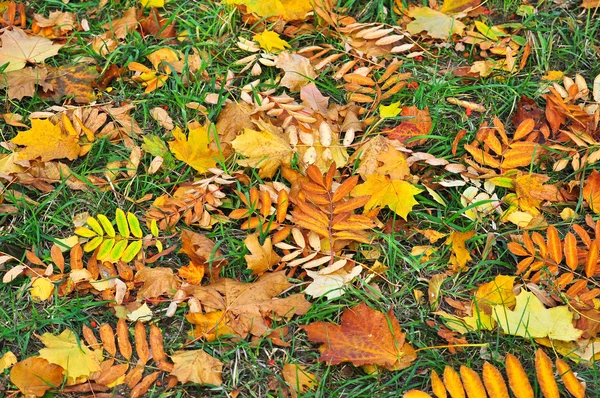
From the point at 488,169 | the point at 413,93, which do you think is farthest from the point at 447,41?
the point at 488,169

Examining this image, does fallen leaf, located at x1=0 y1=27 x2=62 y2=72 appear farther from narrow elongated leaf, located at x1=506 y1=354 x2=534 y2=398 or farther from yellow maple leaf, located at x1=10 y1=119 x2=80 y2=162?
narrow elongated leaf, located at x1=506 y1=354 x2=534 y2=398

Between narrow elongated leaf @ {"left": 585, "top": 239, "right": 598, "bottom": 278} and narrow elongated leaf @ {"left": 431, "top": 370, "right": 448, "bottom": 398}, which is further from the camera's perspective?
narrow elongated leaf @ {"left": 585, "top": 239, "right": 598, "bottom": 278}

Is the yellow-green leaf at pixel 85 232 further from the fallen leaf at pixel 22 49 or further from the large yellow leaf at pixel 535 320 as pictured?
the large yellow leaf at pixel 535 320

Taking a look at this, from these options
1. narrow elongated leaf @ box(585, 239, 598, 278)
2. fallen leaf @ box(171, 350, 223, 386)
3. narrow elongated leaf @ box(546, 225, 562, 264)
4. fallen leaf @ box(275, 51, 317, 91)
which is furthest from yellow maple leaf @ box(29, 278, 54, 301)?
narrow elongated leaf @ box(585, 239, 598, 278)

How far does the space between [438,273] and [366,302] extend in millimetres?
300

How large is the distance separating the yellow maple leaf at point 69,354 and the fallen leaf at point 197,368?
0.83 ft

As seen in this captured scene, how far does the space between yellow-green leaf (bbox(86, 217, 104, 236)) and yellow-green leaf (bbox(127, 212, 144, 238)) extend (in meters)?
0.10

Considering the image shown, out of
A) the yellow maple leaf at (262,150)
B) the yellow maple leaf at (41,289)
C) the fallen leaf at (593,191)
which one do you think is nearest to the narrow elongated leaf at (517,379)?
the fallen leaf at (593,191)

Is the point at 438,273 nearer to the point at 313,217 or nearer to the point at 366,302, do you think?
the point at 366,302

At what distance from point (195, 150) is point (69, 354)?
881mm

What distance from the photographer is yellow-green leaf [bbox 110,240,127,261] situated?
2.21 metres

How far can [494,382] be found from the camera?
183cm

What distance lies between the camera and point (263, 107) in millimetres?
2586

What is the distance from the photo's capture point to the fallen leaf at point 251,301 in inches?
80.9
